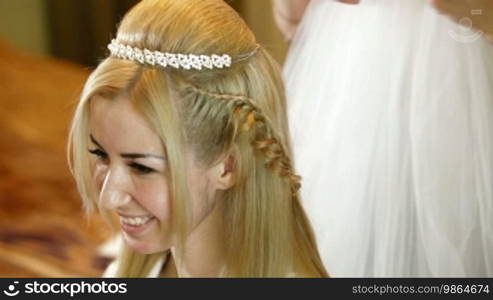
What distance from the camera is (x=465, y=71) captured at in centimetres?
118

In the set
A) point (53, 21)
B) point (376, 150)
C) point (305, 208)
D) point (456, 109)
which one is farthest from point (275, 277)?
point (53, 21)

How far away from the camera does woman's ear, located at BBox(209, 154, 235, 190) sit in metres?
1.14

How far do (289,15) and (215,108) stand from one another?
8.2 inches

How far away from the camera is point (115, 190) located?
1.16 meters

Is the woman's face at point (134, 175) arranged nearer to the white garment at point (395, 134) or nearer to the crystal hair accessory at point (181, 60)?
the crystal hair accessory at point (181, 60)

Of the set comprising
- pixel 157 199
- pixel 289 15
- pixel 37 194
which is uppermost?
pixel 289 15

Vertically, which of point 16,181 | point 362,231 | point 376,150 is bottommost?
point 16,181

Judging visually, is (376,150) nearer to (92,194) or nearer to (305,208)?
(305,208)

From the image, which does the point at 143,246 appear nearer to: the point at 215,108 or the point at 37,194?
the point at 215,108

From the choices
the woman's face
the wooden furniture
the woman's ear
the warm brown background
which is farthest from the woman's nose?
the wooden furniture

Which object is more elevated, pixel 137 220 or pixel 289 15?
pixel 289 15

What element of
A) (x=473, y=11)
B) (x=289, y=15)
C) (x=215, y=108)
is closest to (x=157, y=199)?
(x=215, y=108)

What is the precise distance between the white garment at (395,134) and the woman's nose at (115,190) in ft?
0.79

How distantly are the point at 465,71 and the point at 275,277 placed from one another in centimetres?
38
